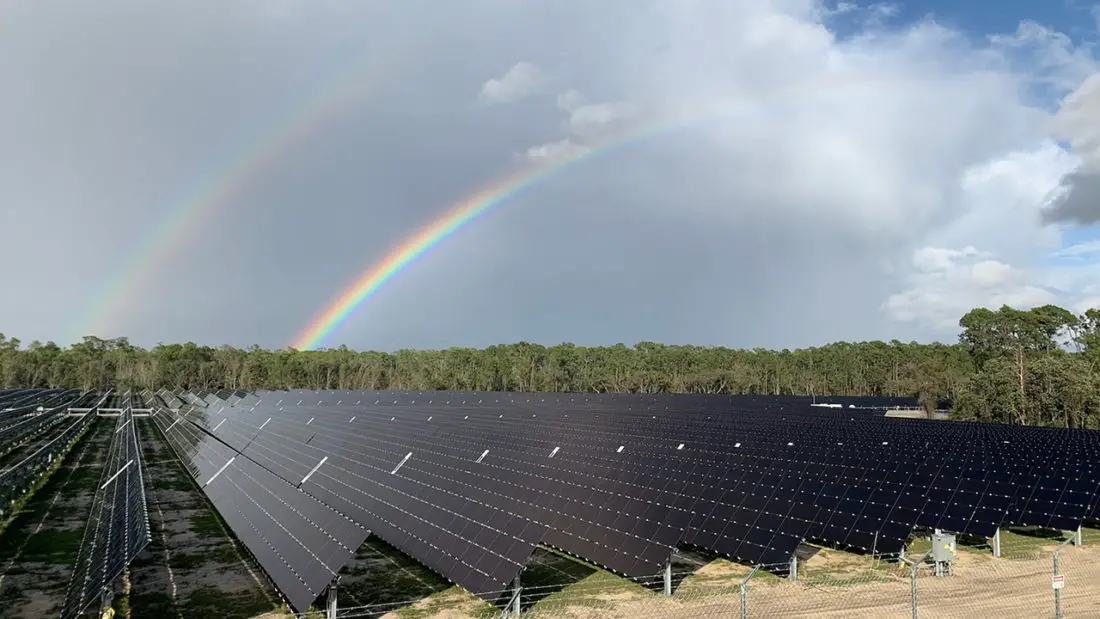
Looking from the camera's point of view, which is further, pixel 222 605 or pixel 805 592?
pixel 805 592

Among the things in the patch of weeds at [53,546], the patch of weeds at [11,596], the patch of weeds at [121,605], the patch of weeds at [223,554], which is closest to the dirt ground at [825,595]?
the patch of weeds at [121,605]

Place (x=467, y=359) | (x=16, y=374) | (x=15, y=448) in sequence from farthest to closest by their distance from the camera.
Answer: (x=467, y=359) < (x=16, y=374) < (x=15, y=448)

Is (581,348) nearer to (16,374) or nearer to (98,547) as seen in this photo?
(16,374)

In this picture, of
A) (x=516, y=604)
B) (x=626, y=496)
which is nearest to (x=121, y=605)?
(x=516, y=604)

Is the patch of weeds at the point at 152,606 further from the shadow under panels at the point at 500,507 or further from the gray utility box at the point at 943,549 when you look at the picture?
the gray utility box at the point at 943,549

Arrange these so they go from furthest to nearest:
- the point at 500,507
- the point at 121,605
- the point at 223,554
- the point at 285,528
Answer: the point at 223,554
the point at 500,507
the point at 285,528
the point at 121,605

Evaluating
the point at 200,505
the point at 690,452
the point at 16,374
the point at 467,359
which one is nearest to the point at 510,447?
the point at 690,452

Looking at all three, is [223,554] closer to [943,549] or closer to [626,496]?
[626,496]
